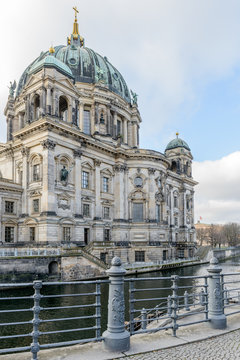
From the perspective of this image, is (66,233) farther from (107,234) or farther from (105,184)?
(105,184)

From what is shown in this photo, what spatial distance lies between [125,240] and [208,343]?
135 feet

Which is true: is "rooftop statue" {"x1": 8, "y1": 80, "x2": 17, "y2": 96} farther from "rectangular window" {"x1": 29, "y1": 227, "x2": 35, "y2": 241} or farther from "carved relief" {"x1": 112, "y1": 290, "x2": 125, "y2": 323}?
"carved relief" {"x1": 112, "y1": 290, "x2": 125, "y2": 323}

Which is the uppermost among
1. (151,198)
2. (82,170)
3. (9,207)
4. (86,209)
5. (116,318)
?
(82,170)

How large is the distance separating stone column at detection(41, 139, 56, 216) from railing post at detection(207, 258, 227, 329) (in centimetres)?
2952

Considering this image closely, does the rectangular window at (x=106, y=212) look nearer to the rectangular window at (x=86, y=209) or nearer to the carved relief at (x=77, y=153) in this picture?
the rectangular window at (x=86, y=209)

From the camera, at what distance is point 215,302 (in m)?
8.27

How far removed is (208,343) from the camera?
22.7 ft

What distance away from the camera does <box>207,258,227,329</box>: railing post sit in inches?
317

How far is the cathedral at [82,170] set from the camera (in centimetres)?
3791

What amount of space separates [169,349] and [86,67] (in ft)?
186

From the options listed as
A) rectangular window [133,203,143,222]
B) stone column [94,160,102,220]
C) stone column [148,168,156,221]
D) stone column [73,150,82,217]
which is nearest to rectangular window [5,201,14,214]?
stone column [73,150,82,217]

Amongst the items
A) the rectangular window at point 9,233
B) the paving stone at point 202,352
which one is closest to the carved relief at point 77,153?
the rectangular window at point 9,233

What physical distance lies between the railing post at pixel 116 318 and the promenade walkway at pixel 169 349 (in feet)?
0.58

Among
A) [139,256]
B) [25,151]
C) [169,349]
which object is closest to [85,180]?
[25,151]
